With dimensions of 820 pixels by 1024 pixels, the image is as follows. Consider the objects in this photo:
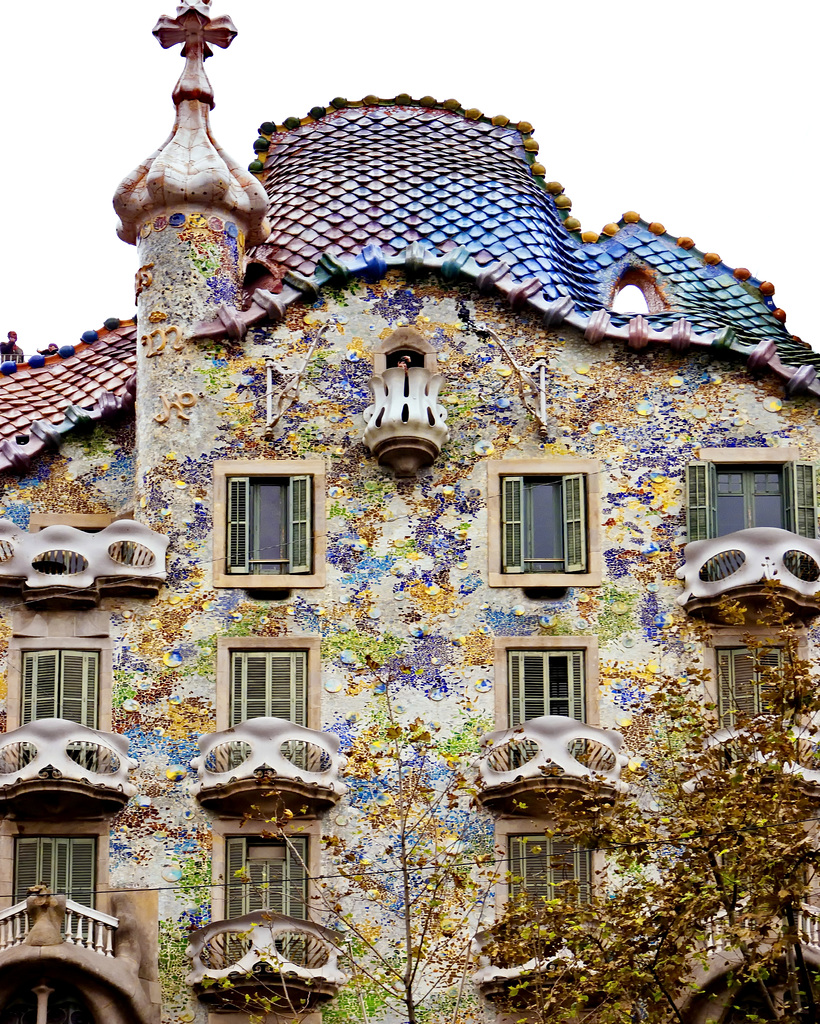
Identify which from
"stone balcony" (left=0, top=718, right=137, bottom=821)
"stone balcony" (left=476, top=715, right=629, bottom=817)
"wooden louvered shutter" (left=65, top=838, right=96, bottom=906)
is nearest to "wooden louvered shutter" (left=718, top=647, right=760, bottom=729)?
"stone balcony" (left=476, top=715, right=629, bottom=817)

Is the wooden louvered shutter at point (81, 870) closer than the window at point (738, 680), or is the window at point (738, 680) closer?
the wooden louvered shutter at point (81, 870)

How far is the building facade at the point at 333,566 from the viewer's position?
117ft

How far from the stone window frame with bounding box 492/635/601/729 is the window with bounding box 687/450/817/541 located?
217 centimetres

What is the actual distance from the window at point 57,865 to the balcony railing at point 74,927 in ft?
2.28

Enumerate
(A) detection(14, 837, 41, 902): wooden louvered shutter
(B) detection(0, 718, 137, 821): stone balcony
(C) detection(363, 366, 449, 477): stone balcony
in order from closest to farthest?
(B) detection(0, 718, 137, 821): stone balcony
(A) detection(14, 837, 41, 902): wooden louvered shutter
(C) detection(363, 366, 449, 477): stone balcony

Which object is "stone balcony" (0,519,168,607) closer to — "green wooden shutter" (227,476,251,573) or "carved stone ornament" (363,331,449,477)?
"green wooden shutter" (227,476,251,573)

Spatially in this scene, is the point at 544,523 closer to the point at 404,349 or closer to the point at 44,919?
the point at 404,349

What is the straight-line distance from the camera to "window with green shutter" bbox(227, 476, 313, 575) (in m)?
37.6

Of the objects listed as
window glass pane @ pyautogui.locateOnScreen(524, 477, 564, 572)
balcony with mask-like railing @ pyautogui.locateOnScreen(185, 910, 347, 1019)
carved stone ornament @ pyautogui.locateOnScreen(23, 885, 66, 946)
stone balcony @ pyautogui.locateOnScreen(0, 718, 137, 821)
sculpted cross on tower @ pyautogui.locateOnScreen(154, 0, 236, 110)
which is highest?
sculpted cross on tower @ pyautogui.locateOnScreen(154, 0, 236, 110)

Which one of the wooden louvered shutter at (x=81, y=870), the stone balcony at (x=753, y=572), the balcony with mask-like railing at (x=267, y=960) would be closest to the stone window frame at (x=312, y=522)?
the wooden louvered shutter at (x=81, y=870)

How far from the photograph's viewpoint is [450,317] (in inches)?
1535

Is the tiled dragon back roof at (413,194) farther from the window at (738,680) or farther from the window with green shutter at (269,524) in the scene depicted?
the window at (738,680)

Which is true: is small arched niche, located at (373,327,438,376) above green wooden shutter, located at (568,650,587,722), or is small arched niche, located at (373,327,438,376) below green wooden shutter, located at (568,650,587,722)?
above

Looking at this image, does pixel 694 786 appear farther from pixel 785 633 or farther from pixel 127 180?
pixel 127 180
